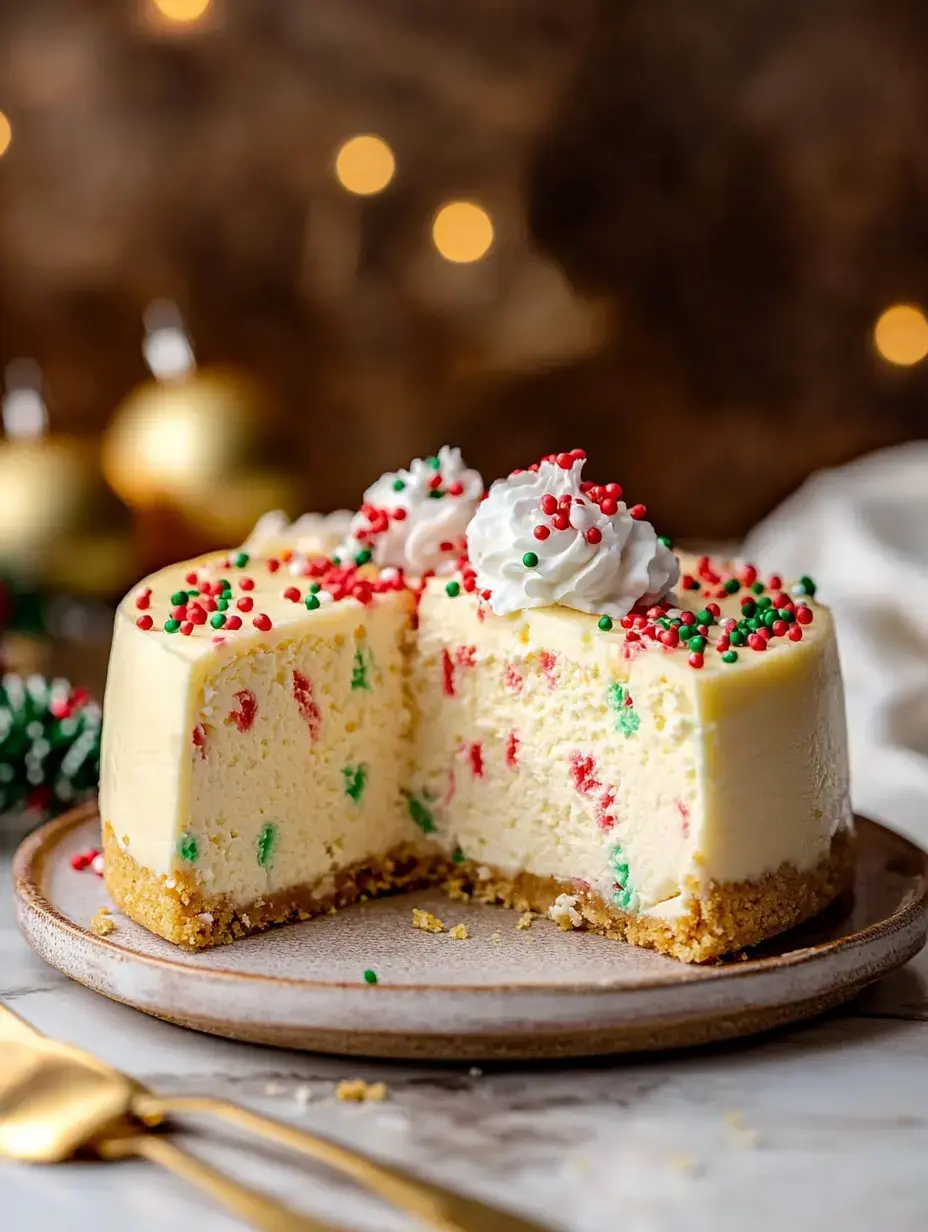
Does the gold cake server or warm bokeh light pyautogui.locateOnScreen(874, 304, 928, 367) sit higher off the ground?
warm bokeh light pyautogui.locateOnScreen(874, 304, 928, 367)

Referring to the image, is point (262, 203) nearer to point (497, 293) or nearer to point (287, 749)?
point (497, 293)

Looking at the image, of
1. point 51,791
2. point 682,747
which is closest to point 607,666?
point 682,747

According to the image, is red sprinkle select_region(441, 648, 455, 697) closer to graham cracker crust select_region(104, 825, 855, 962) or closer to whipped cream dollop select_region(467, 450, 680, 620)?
whipped cream dollop select_region(467, 450, 680, 620)

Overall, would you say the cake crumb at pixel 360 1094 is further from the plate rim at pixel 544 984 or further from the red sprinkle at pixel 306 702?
the red sprinkle at pixel 306 702

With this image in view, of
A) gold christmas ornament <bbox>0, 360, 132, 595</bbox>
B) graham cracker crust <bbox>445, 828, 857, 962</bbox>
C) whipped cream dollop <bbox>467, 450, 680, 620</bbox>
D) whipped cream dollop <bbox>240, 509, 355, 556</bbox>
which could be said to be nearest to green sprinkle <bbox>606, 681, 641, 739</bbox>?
whipped cream dollop <bbox>467, 450, 680, 620</bbox>

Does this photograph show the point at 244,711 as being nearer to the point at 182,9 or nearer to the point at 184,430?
the point at 184,430
